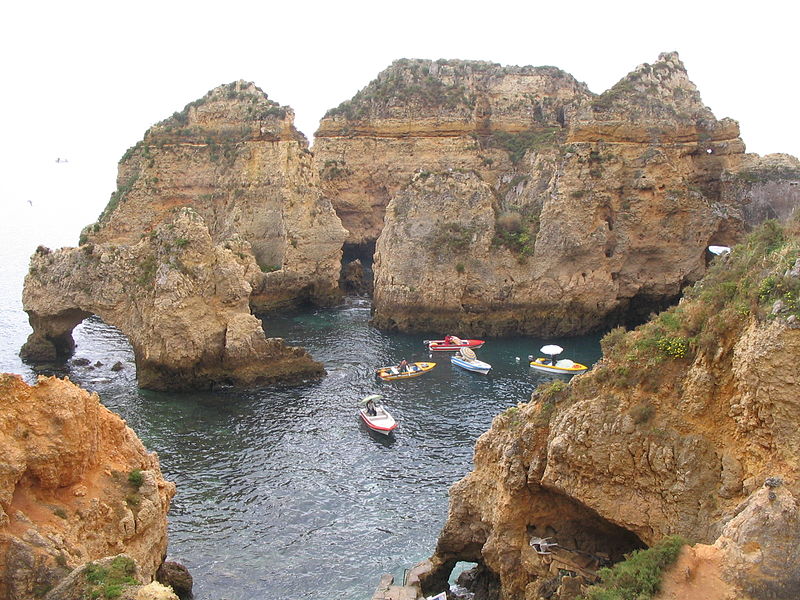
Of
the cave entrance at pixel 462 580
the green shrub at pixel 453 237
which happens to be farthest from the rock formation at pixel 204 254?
the cave entrance at pixel 462 580

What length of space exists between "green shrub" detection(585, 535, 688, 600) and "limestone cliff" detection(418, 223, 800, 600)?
Answer: 447mm

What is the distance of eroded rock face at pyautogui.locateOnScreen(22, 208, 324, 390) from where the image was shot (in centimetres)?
4188

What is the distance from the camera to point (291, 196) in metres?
64.1

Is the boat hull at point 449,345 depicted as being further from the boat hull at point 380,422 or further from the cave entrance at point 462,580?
the cave entrance at point 462,580

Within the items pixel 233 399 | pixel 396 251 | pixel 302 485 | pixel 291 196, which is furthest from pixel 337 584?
pixel 291 196

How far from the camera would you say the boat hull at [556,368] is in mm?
47656

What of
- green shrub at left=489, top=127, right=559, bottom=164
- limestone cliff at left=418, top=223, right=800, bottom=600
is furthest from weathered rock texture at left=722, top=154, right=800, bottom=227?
limestone cliff at left=418, top=223, right=800, bottom=600

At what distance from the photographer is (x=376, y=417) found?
3834 centimetres

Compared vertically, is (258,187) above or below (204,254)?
above

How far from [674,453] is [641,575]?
10.7 ft

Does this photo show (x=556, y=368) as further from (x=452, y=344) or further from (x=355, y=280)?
(x=355, y=280)

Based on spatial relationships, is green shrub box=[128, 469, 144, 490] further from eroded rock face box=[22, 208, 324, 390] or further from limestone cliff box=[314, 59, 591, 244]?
limestone cliff box=[314, 59, 591, 244]

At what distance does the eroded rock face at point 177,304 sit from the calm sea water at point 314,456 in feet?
4.52

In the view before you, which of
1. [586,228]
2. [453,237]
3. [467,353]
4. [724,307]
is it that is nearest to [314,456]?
[467,353]
